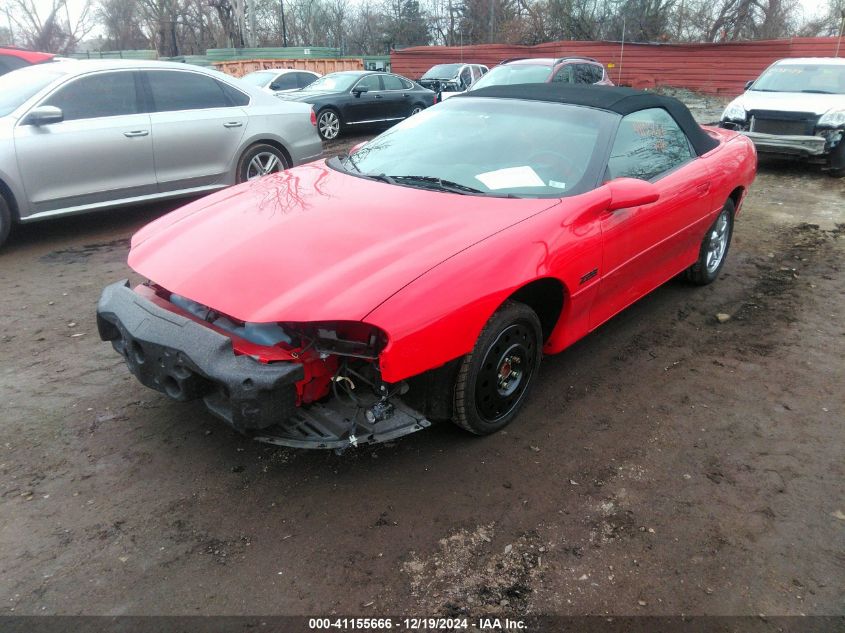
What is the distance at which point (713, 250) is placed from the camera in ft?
16.1

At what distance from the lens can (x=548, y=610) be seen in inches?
83.7

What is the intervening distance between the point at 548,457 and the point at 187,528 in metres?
1.61

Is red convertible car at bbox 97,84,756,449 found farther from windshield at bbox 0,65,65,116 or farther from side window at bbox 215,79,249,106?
side window at bbox 215,79,249,106

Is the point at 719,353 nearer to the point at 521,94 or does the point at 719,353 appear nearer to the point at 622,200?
the point at 622,200

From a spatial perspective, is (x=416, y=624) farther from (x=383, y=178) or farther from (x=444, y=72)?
(x=444, y=72)

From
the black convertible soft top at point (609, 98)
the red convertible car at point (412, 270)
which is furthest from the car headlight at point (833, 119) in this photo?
the red convertible car at point (412, 270)

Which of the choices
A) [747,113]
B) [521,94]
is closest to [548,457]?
[521,94]

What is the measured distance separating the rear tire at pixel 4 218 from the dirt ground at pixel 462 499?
1.82 m

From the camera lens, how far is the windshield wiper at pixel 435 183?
10.7 feet

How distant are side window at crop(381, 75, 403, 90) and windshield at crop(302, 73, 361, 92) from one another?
26.6 inches

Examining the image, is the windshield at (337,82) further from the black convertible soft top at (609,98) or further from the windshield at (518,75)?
the black convertible soft top at (609,98)

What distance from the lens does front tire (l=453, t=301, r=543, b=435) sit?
2.73m

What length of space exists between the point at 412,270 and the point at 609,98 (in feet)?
6.89

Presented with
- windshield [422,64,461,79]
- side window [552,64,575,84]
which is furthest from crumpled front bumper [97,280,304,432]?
windshield [422,64,461,79]
